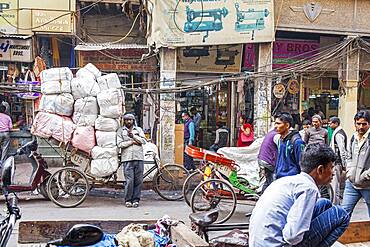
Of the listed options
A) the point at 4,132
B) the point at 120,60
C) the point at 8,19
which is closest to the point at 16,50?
the point at 8,19

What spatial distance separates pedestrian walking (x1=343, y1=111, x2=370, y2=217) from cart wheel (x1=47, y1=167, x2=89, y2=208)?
16.2 ft

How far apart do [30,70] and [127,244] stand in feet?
35.3

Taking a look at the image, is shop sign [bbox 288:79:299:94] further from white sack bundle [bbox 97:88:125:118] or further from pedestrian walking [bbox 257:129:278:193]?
pedestrian walking [bbox 257:129:278:193]

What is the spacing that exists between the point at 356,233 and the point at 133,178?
487 centimetres

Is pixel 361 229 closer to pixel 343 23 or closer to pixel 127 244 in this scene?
pixel 127 244

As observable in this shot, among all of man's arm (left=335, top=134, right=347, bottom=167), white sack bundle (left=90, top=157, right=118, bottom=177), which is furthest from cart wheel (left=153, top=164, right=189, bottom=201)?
man's arm (left=335, top=134, right=347, bottom=167)

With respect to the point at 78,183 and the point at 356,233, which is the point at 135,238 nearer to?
the point at 356,233

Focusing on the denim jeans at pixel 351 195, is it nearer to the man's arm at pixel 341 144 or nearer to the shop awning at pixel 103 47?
the man's arm at pixel 341 144

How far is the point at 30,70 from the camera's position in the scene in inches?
550

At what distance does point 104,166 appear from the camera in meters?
9.56

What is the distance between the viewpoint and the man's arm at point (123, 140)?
9438mm

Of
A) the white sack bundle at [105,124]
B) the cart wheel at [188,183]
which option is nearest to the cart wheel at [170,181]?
the cart wheel at [188,183]

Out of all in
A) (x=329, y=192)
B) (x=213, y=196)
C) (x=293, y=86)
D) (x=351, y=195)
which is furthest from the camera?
(x=293, y=86)

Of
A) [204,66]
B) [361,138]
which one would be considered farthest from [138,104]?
[361,138]
